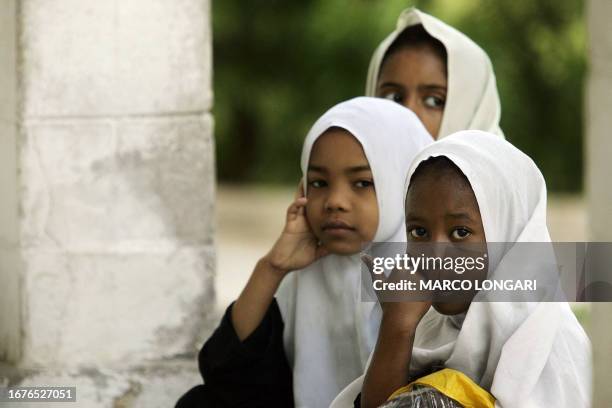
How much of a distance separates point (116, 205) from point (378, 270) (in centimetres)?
119

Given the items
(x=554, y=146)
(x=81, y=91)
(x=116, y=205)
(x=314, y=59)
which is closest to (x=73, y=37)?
(x=81, y=91)

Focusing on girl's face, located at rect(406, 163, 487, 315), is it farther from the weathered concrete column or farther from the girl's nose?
the weathered concrete column

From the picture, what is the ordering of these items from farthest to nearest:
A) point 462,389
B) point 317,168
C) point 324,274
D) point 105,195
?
point 105,195, point 324,274, point 317,168, point 462,389

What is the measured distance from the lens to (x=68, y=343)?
360 cm

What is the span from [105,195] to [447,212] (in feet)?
4.58

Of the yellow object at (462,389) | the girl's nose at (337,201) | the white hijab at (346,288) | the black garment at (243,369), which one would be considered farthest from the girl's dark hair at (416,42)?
the yellow object at (462,389)

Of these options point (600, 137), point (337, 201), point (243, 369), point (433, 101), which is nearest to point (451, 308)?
point (337, 201)

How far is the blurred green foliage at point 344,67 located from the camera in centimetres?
1161

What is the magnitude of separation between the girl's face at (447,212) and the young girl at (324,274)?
0.48m

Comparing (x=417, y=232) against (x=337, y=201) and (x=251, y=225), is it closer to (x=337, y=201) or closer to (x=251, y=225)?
(x=337, y=201)

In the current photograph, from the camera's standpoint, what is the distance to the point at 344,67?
12.1 metres

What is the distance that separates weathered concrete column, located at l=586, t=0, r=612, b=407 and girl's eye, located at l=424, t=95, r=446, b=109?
51 centimetres

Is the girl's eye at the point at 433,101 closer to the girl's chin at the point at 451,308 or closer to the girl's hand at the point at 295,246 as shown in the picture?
the girl's hand at the point at 295,246

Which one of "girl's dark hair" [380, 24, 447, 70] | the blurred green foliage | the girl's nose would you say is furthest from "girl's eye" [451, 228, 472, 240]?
the blurred green foliage
